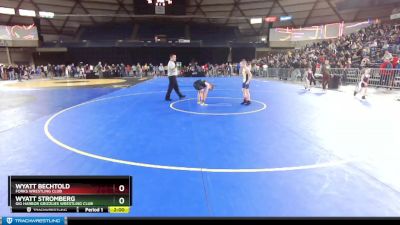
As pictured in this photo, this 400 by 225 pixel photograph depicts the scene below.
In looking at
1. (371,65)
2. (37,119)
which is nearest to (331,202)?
(37,119)

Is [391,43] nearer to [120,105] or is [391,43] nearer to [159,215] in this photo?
[120,105]

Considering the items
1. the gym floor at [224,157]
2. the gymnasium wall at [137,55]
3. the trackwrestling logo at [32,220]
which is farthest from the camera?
the gymnasium wall at [137,55]

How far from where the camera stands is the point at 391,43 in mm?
16938

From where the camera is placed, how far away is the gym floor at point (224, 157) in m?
2.62

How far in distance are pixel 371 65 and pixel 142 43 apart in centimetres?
1826

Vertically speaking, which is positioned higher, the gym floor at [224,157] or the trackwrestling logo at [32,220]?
the trackwrestling logo at [32,220]

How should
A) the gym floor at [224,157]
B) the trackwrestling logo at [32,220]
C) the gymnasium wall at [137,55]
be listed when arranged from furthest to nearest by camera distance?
the gymnasium wall at [137,55], the gym floor at [224,157], the trackwrestling logo at [32,220]
